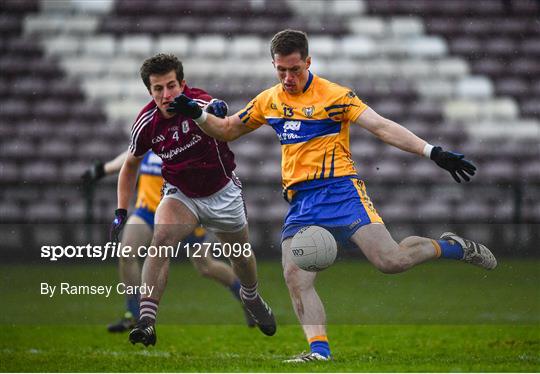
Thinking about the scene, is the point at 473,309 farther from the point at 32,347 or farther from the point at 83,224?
the point at 83,224

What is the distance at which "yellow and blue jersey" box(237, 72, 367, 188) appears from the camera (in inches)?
245

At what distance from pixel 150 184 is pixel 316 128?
9.05 ft

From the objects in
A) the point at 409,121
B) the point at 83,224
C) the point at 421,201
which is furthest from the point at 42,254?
the point at 409,121

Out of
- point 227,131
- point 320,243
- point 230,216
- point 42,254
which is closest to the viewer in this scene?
point 320,243

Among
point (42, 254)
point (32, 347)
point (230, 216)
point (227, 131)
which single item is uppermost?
point (227, 131)

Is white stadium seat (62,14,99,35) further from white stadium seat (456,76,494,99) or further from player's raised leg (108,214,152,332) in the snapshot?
player's raised leg (108,214,152,332)

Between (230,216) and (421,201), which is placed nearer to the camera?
(230,216)

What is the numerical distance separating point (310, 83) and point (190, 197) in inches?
48.1

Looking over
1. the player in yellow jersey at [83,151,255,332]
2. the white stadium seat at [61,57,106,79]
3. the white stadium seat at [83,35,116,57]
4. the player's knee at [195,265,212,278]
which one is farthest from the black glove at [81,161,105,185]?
the white stadium seat at [83,35,116,57]

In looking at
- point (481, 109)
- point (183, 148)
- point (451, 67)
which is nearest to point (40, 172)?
point (451, 67)

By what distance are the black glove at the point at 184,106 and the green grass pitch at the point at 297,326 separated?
163cm

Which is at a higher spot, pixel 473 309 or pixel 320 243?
pixel 320 243

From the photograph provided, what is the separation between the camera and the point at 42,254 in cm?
1279

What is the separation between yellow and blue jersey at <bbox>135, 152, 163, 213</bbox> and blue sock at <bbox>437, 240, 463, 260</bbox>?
9.81 ft
